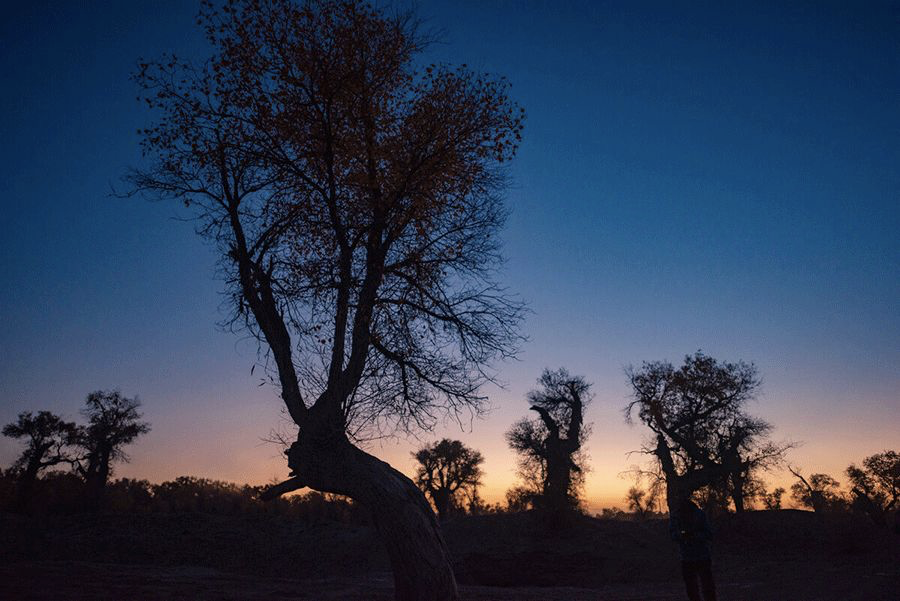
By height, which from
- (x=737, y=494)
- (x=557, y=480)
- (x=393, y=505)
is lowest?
(x=737, y=494)

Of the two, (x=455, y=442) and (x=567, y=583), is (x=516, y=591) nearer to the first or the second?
(x=567, y=583)

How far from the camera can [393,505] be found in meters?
7.38

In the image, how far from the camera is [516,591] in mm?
13930

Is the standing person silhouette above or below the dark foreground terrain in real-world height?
above

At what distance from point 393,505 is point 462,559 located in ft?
46.9

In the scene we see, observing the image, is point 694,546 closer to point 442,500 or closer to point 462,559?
point 462,559

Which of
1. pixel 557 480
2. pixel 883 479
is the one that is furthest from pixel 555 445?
pixel 883 479

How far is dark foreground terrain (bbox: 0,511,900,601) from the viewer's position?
12055mm

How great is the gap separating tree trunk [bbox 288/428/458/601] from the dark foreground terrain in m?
4.93

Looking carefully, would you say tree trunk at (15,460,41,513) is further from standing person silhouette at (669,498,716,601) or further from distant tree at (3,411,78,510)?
standing person silhouette at (669,498,716,601)

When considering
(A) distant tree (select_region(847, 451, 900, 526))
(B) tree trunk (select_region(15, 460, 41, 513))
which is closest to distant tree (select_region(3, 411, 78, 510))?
(B) tree trunk (select_region(15, 460, 41, 513))

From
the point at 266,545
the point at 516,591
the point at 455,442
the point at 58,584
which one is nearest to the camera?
the point at 58,584

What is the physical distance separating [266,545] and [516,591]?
39.8 feet

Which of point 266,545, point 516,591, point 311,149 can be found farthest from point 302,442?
point 266,545
